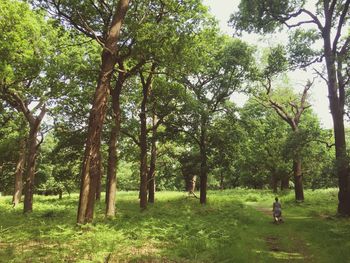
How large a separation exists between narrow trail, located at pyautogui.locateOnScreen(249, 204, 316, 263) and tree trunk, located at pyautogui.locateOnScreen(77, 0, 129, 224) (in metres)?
7.46

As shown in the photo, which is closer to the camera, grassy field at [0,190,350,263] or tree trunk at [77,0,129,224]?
grassy field at [0,190,350,263]

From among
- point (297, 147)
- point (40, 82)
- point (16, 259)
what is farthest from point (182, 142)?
point (16, 259)

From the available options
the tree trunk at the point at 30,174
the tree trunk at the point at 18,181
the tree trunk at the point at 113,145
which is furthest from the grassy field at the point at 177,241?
the tree trunk at the point at 18,181

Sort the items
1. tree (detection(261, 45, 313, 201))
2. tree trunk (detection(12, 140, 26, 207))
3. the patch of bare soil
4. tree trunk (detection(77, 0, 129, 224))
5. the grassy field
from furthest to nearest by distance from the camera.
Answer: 1. tree trunk (detection(12, 140, 26, 207))
2. tree (detection(261, 45, 313, 201))
3. tree trunk (detection(77, 0, 129, 224))
4. the patch of bare soil
5. the grassy field

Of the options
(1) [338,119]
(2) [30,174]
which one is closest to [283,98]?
(1) [338,119]

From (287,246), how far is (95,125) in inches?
377

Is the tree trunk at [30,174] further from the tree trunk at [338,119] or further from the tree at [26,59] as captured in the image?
the tree trunk at [338,119]

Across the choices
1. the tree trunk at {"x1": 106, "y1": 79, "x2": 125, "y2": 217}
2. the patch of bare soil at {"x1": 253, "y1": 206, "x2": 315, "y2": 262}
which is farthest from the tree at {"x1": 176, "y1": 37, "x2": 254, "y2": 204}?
the patch of bare soil at {"x1": 253, "y1": 206, "x2": 315, "y2": 262}

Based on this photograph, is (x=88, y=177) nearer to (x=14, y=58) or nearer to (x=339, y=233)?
(x=14, y=58)

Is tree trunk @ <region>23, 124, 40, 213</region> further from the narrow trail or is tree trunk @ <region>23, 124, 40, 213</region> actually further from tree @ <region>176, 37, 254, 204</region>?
the narrow trail

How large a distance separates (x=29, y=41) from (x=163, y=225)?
48.4ft

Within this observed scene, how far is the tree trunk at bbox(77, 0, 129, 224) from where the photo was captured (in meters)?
12.8

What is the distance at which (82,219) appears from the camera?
13047 mm

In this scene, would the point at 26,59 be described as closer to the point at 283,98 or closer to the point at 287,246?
the point at 287,246
